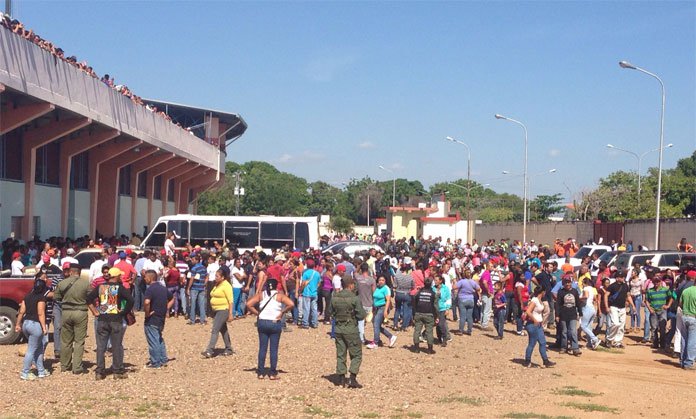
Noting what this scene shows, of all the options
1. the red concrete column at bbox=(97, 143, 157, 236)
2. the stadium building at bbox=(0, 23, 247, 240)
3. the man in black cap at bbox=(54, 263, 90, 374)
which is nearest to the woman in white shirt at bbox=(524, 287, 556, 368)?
the man in black cap at bbox=(54, 263, 90, 374)

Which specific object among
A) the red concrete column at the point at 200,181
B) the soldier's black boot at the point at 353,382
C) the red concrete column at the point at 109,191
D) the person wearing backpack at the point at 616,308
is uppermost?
the red concrete column at the point at 200,181

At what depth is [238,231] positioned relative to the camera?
100 ft

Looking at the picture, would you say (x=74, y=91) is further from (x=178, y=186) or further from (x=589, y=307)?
(x=178, y=186)

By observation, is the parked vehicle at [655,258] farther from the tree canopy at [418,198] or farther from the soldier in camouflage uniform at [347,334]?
the tree canopy at [418,198]

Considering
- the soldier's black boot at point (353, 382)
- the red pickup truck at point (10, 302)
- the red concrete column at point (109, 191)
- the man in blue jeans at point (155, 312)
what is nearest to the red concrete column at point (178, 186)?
the red concrete column at point (109, 191)

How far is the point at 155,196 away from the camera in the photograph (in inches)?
1826

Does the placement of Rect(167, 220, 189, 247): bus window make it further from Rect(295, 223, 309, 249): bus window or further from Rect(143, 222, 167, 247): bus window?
Rect(295, 223, 309, 249): bus window

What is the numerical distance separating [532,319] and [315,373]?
13.8 ft

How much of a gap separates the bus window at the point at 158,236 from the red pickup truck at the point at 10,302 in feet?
49.9

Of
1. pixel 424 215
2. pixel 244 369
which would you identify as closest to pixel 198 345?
pixel 244 369

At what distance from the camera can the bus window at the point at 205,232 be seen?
100 feet

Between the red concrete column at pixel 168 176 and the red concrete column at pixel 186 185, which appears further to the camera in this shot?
the red concrete column at pixel 186 185

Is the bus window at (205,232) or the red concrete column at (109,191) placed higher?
the red concrete column at (109,191)

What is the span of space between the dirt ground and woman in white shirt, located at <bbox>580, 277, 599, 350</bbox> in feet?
2.41
